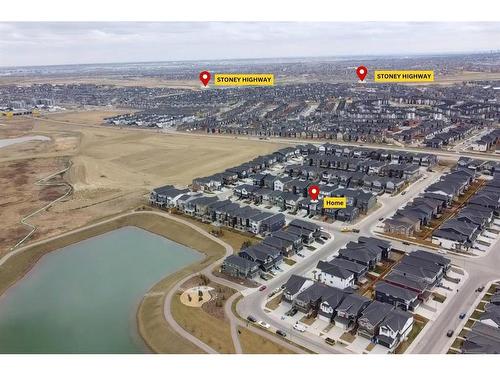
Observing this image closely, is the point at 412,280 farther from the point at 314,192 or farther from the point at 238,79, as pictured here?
the point at 238,79

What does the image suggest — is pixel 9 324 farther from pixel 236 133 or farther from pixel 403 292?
pixel 236 133

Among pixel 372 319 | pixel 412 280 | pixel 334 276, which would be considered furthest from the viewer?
pixel 334 276

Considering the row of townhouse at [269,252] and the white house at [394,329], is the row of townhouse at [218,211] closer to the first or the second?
the row of townhouse at [269,252]

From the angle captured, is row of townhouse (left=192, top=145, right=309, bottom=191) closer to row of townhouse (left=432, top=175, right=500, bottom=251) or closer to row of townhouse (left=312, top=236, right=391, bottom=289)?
row of townhouse (left=312, top=236, right=391, bottom=289)

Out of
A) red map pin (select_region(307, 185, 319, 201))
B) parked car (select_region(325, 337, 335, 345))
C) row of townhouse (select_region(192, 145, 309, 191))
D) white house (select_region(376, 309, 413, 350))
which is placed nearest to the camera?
white house (select_region(376, 309, 413, 350))

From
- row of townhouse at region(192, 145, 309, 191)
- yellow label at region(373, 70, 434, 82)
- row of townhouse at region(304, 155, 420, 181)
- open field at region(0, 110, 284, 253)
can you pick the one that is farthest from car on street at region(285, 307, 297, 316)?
row of townhouse at region(304, 155, 420, 181)

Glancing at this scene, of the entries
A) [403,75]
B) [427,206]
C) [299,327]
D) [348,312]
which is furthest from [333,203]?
[299,327]
